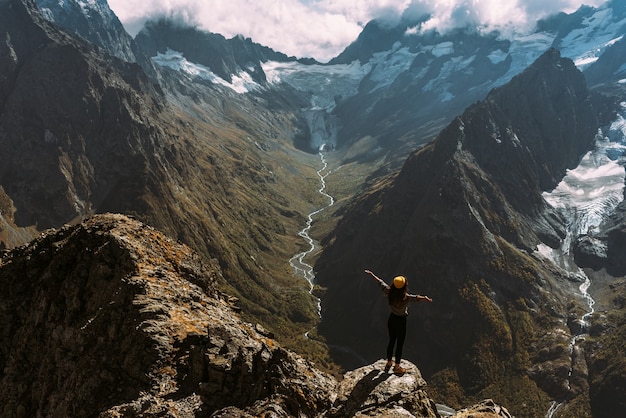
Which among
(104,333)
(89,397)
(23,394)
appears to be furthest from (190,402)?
(23,394)

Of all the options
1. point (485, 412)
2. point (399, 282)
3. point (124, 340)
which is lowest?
point (485, 412)

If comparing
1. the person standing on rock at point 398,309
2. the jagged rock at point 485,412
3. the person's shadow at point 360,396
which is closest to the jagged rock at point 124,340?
the person's shadow at point 360,396

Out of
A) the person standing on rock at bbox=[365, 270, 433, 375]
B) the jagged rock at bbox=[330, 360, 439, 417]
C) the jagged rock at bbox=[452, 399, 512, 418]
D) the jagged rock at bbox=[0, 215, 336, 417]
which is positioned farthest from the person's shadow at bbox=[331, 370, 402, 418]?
the jagged rock at bbox=[452, 399, 512, 418]

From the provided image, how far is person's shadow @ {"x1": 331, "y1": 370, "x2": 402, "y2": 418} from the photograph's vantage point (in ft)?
73.6

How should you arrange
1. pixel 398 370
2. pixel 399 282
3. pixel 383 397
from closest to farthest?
1. pixel 383 397
2. pixel 398 370
3. pixel 399 282

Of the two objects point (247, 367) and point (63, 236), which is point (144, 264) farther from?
point (247, 367)

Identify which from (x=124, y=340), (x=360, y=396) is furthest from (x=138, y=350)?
(x=360, y=396)

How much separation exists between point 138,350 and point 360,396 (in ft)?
42.7

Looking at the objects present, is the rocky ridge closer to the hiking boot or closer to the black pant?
the hiking boot

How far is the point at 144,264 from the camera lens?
33844 millimetres

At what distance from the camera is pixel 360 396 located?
23.0 metres

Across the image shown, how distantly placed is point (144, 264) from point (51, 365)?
8.57 metres

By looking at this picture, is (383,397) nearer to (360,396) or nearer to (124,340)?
(360,396)

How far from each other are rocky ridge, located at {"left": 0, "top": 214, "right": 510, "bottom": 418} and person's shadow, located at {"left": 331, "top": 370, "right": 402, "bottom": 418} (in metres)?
0.07
